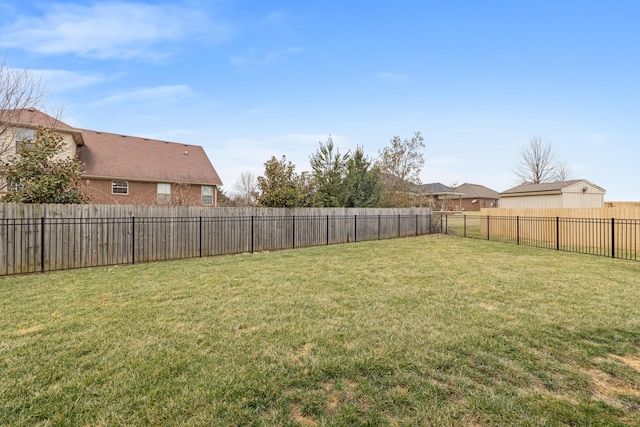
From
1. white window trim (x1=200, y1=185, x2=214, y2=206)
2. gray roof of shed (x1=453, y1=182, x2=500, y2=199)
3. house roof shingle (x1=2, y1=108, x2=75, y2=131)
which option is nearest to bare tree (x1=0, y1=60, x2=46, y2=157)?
house roof shingle (x1=2, y1=108, x2=75, y2=131)

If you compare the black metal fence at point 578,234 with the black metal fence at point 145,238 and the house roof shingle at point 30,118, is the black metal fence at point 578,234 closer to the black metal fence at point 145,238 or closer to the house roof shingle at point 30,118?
the black metal fence at point 145,238

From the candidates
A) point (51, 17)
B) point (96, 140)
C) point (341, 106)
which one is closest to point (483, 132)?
point (341, 106)

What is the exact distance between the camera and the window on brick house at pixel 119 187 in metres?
16.8

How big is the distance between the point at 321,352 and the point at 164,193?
18.4 metres

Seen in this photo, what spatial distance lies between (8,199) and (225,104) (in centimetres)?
785

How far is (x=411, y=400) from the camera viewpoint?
2.11m

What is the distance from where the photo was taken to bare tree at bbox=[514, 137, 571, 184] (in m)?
28.3

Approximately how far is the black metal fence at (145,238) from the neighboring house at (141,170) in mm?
8921

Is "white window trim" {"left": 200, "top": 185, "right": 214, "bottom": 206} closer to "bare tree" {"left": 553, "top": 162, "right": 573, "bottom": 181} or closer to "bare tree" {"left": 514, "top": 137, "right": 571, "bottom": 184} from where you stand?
"bare tree" {"left": 514, "top": 137, "right": 571, "bottom": 184}

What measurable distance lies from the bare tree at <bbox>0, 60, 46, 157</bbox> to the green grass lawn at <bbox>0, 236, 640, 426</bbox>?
7147mm

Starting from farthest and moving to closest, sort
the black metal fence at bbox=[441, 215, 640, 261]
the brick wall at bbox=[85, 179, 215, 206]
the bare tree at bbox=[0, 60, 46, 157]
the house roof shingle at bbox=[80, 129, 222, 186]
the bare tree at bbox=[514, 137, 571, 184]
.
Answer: the bare tree at bbox=[514, 137, 571, 184]
the house roof shingle at bbox=[80, 129, 222, 186]
the brick wall at bbox=[85, 179, 215, 206]
the black metal fence at bbox=[441, 215, 640, 261]
the bare tree at bbox=[0, 60, 46, 157]

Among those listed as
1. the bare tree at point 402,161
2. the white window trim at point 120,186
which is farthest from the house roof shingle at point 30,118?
the bare tree at point 402,161

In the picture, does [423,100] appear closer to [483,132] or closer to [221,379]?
[483,132]

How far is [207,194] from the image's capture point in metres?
19.8
